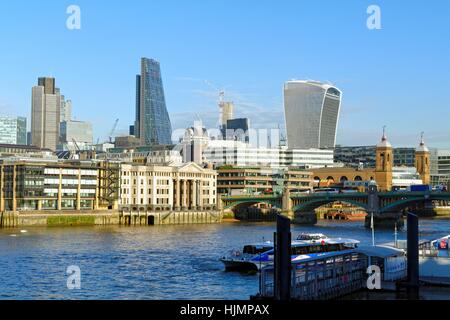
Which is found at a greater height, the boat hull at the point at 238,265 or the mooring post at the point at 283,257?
the mooring post at the point at 283,257

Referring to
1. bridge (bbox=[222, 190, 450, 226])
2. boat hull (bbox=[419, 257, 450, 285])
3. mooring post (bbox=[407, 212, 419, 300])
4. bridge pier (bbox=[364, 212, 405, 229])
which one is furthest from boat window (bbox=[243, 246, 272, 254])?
bridge pier (bbox=[364, 212, 405, 229])

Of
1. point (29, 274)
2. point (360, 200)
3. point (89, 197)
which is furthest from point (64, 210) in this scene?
point (29, 274)

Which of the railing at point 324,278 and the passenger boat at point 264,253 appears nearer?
the railing at point 324,278

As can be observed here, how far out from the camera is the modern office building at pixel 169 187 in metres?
126

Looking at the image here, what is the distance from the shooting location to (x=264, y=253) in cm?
5650

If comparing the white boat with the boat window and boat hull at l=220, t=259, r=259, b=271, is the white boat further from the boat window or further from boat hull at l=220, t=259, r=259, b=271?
the boat window

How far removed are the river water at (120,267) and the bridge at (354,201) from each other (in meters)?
40.0

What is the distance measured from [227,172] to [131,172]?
163 feet

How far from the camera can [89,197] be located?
390ft

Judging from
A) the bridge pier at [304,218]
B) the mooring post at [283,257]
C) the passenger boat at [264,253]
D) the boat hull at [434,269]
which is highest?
the mooring post at [283,257]

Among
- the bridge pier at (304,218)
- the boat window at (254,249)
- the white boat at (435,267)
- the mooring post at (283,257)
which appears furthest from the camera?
the bridge pier at (304,218)

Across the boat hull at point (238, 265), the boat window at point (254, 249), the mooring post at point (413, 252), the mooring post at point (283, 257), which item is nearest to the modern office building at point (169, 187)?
the boat window at point (254, 249)

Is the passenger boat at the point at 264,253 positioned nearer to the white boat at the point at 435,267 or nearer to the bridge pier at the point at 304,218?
the white boat at the point at 435,267
